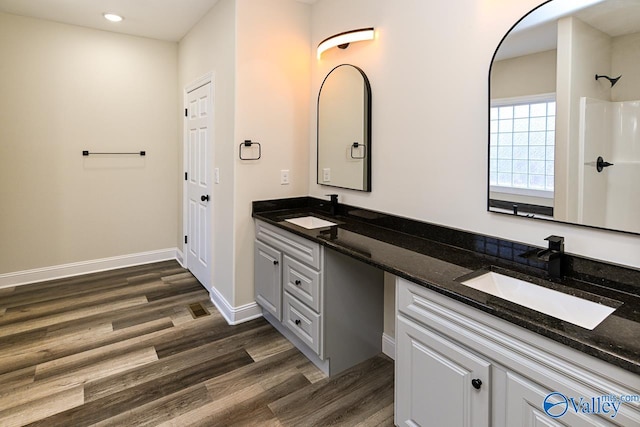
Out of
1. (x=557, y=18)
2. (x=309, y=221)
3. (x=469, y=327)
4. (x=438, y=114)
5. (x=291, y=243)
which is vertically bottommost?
(x=469, y=327)

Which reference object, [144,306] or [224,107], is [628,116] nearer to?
[224,107]

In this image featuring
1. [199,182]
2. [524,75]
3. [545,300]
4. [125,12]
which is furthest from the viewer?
[199,182]

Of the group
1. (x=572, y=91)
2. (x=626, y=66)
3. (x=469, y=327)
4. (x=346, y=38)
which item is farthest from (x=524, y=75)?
(x=346, y=38)

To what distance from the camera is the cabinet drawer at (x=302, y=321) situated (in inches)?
87.9

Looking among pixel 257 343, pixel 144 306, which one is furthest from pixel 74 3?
pixel 257 343

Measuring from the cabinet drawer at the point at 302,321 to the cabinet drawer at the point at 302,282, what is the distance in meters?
0.05

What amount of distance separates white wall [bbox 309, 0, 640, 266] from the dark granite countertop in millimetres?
70

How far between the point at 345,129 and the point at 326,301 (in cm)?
125

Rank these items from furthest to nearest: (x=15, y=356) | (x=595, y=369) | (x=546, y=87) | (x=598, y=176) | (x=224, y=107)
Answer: (x=224, y=107) → (x=15, y=356) → (x=546, y=87) → (x=598, y=176) → (x=595, y=369)

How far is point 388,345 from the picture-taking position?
2451 mm

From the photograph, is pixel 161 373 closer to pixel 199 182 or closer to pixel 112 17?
pixel 199 182

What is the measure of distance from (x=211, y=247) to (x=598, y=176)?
9.41 feet

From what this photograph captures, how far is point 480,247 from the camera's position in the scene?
1.84m

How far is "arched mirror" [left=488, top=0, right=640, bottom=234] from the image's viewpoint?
53.1 inches
